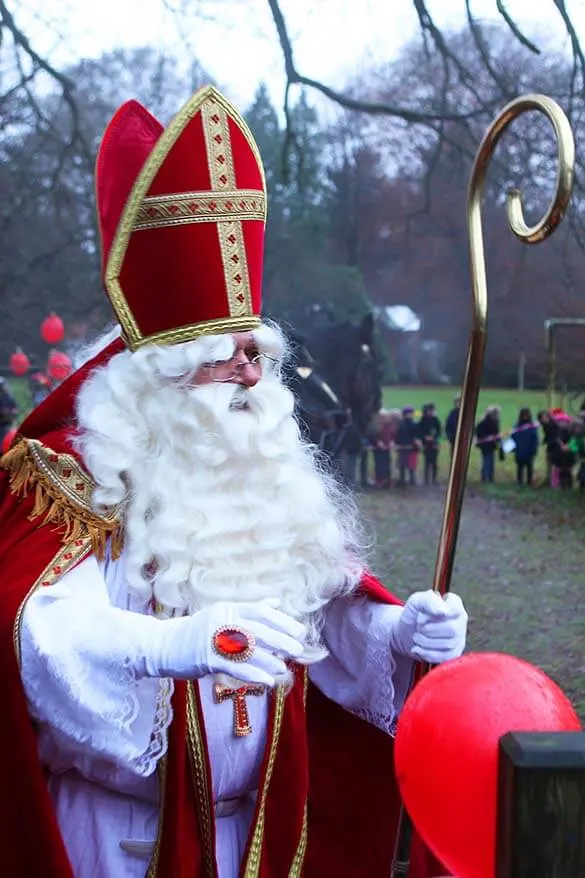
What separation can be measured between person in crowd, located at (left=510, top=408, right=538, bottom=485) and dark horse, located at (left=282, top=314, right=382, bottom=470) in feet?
5.23

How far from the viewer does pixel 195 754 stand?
167cm

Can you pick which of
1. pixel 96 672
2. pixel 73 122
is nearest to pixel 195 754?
pixel 96 672

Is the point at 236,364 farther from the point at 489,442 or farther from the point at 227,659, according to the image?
the point at 489,442

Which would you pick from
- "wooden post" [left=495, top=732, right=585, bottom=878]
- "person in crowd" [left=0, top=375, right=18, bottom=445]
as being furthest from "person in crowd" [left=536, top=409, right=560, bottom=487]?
"person in crowd" [left=0, top=375, right=18, bottom=445]

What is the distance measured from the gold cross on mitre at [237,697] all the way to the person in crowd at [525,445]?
4.19 metres

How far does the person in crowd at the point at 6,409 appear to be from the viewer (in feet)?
29.8

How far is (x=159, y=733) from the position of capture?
5.18 ft

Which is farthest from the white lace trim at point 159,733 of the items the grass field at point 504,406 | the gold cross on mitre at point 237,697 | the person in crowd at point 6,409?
the person in crowd at point 6,409

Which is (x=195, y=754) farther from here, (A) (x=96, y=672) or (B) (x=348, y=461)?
(B) (x=348, y=461)

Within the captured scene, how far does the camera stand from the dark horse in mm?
7254

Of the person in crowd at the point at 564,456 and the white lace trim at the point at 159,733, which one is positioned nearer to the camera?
the white lace trim at the point at 159,733

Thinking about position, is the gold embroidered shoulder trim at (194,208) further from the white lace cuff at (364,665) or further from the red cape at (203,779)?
the white lace cuff at (364,665)

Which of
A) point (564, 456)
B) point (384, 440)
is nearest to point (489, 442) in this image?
point (564, 456)

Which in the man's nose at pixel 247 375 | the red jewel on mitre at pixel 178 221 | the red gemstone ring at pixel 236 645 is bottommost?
the red gemstone ring at pixel 236 645
